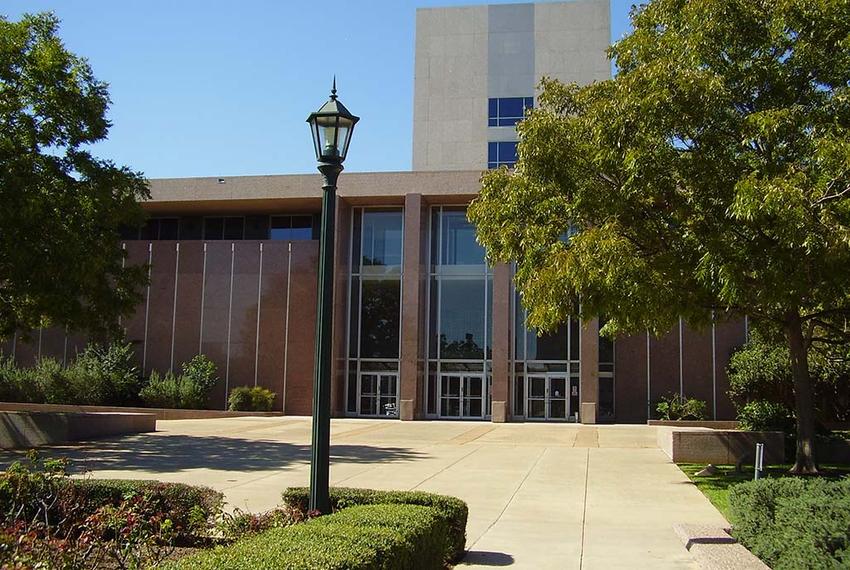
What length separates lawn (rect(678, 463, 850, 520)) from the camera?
12.5 metres

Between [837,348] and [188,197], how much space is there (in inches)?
1069

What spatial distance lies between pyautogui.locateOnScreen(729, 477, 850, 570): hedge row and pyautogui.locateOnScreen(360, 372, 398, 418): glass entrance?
2610 centimetres

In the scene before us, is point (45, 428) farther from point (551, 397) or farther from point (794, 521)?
point (551, 397)

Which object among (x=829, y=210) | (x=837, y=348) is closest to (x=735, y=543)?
(x=829, y=210)

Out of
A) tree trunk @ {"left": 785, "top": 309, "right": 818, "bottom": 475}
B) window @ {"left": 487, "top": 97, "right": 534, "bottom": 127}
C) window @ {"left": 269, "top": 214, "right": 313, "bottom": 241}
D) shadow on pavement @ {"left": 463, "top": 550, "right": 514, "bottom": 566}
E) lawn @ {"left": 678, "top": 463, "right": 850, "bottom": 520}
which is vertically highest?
window @ {"left": 487, "top": 97, "right": 534, "bottom": 127}

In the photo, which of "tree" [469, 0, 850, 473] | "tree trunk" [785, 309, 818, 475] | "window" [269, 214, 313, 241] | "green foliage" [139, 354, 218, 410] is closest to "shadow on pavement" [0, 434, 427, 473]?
"tree" [469, 0, 850, 473]

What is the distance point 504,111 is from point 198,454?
36.6m

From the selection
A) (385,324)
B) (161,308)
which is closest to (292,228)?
(385,324)

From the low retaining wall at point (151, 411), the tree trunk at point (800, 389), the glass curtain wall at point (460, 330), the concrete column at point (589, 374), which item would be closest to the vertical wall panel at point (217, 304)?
the low retaining wall at point (151, 411)

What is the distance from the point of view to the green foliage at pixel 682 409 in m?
30.0

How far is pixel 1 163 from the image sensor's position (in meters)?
16.9

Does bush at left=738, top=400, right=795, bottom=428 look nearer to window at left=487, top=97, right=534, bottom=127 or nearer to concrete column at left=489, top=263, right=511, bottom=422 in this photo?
concrete column at left=489, top=263, right=511, bottom=422

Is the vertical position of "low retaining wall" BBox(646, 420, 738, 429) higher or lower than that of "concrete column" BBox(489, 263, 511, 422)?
lower

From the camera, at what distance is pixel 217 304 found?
34.9 metres
